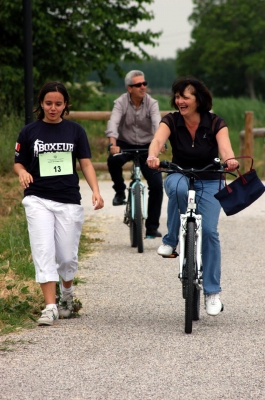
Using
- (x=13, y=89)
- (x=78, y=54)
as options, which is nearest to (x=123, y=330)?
(x=13, y=89)

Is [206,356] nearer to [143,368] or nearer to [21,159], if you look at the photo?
[143,368]

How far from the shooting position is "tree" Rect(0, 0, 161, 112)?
80.5 ft

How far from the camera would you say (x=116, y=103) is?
1145cm

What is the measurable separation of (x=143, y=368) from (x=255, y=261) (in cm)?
484

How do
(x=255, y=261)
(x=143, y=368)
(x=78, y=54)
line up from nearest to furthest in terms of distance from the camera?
(x=143, y=368) < (x=255, y=261) < (x=78, y=54)

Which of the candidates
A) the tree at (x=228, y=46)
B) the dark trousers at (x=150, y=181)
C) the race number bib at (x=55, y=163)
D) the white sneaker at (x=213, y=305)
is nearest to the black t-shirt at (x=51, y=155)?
the race number bib at (x=55, y=163)

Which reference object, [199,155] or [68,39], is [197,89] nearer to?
[199,155]

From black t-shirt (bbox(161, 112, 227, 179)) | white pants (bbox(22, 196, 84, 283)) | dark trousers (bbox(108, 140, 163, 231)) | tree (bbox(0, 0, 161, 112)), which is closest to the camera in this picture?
white pants (bbox(22, 196, 84, 283))

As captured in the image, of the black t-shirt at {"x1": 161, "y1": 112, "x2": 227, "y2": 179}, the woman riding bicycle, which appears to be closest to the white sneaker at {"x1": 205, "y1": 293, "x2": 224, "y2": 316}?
the woman riding bicycle

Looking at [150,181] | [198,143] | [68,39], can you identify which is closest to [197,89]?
[198,143]

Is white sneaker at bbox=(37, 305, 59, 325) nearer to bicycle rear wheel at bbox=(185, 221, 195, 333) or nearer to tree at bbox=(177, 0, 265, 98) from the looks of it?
bicycle rear wheel at bbox=(185, 221, 195, 333)

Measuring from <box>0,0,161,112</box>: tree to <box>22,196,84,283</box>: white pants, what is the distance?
1622 centimetres

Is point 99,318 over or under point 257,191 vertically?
under

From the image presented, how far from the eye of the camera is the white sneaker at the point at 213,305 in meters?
7.18
